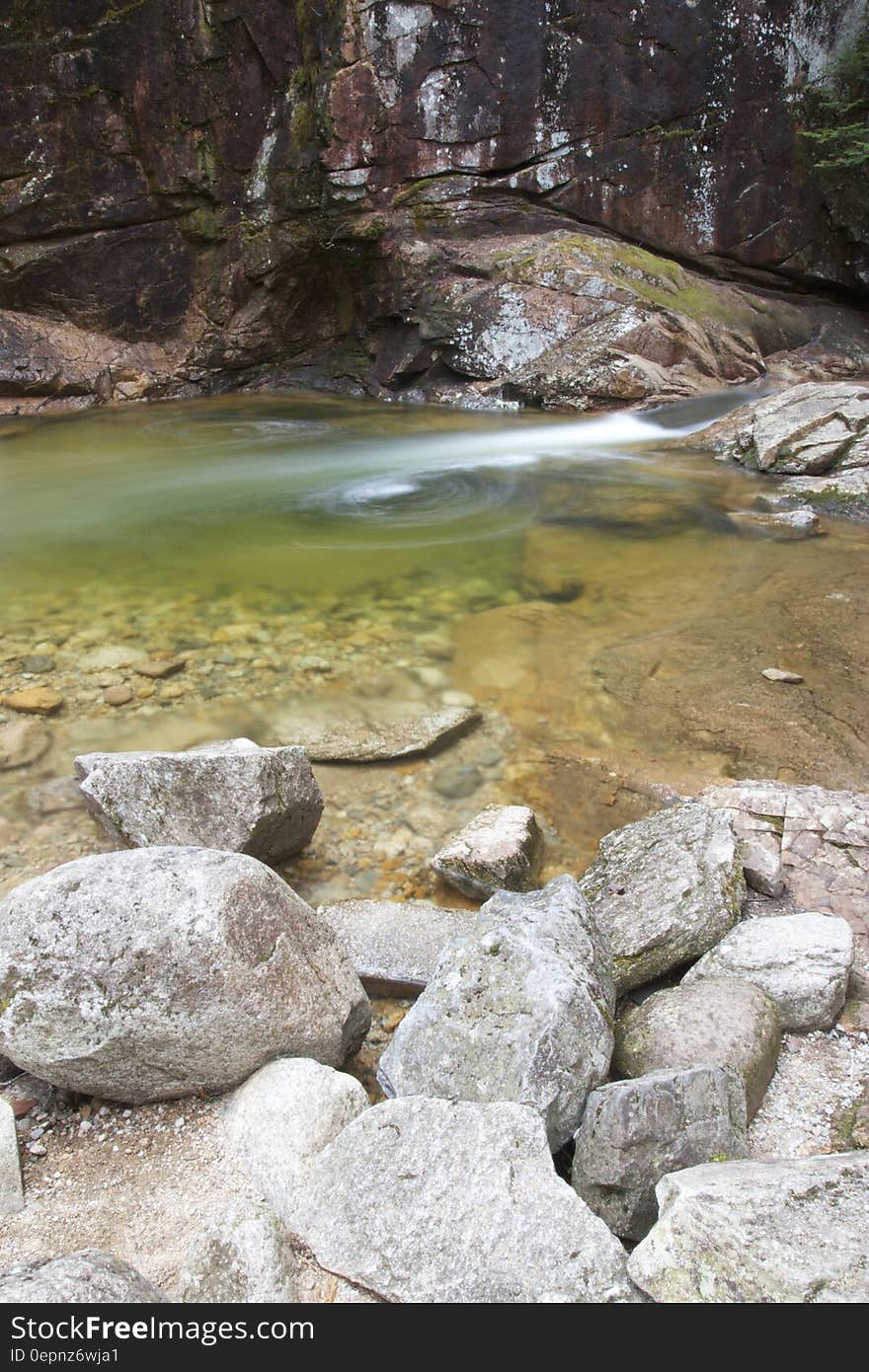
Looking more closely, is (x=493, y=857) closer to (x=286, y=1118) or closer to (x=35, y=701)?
(x=286, y=1118)

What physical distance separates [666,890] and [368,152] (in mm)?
14459

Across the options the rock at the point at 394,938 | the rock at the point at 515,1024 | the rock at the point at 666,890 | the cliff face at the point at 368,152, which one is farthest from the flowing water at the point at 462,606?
the cliff face at the point at 368,152

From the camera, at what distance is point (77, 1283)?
141cm

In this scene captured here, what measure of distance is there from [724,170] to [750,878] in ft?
47.6

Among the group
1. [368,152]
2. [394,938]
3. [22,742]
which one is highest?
[368,152]

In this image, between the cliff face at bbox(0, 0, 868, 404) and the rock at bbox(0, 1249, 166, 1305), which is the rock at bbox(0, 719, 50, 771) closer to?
the rock at bbox(0, 1249, 166, 1305)

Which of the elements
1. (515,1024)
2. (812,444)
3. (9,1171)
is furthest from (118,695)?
(812,444)

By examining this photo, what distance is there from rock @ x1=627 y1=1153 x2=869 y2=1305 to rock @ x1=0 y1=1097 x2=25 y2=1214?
1264 millimetres

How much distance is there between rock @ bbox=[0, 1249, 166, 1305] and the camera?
1.39 metres

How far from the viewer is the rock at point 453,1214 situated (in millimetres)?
1545

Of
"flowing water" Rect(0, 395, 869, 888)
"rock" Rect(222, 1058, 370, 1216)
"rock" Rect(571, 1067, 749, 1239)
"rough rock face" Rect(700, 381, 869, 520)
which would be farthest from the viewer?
"rough rock face" Rect(700, 381, 869, 520)

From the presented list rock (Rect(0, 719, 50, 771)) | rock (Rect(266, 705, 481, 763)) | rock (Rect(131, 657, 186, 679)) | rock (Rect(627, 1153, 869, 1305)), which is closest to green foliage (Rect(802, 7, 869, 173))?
rock (Rect(266, 705, 481, 763))

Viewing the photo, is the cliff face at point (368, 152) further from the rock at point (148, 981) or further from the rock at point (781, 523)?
the rock at point (148, 981)

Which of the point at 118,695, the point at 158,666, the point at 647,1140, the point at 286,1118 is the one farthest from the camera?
the point at 158,666
